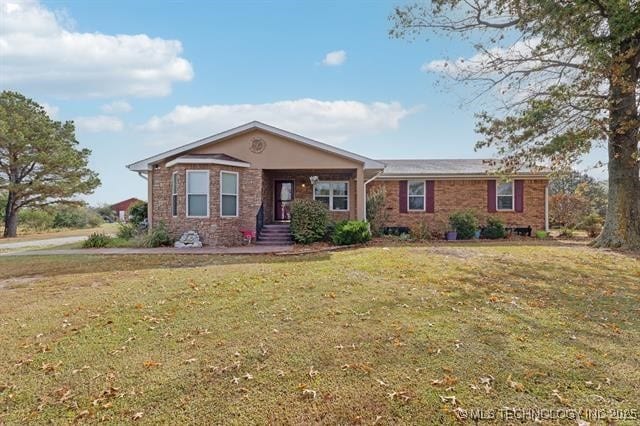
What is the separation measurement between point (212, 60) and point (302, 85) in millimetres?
4486

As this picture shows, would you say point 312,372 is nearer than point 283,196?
Yes

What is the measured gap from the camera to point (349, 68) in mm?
17281

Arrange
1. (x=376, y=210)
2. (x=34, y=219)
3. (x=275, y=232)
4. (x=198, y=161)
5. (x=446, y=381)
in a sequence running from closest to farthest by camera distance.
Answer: (x=446, y=381) < (x=198, y=161) < (x=275, y=232) < (x=376, y=210) < (x=34, y=219)

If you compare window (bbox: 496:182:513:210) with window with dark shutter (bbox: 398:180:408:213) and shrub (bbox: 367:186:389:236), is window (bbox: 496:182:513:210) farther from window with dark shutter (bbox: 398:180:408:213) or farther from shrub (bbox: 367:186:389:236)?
shrub (bbox: 367:186:389:236)

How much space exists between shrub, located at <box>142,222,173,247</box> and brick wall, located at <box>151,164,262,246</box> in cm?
26

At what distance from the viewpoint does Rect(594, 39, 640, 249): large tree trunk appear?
11.3 metres

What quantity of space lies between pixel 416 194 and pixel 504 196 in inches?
173

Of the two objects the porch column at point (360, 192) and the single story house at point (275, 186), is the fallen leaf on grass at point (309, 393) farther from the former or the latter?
the porch column at point (360, 192)

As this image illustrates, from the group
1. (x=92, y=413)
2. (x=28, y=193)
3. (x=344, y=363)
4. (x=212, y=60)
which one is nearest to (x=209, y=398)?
(x=92, y=413)

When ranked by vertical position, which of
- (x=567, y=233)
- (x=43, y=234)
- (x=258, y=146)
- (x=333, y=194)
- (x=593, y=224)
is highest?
(x=258, y=146)

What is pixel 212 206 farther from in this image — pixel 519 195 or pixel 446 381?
pixel 519 195

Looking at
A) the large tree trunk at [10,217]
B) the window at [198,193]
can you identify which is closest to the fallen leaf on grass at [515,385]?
the window at [198,193]

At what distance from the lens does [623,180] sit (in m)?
12.2

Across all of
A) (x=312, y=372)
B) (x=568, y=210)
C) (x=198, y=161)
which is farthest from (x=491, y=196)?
(x=312, y=372)
